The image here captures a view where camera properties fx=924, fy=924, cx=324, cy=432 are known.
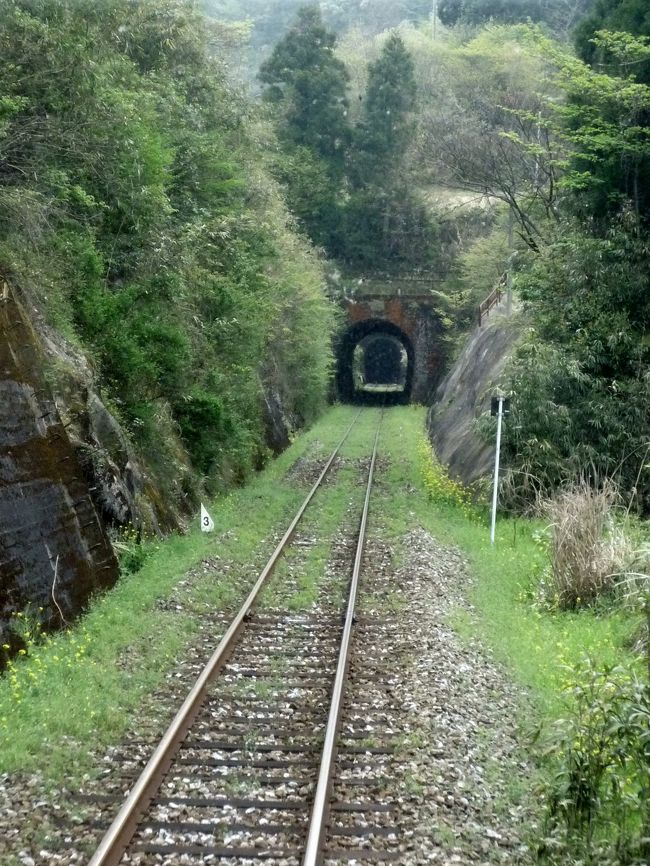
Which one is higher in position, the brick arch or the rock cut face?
the brick arch

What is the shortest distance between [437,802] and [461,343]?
114ft

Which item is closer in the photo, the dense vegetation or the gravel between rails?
the gravel between rails

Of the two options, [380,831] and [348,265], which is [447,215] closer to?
[348,265]

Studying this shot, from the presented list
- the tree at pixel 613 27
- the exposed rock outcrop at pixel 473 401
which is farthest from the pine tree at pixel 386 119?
the tree at pixel 613 27

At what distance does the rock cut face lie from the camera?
347 inches

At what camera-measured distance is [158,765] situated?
241 inches

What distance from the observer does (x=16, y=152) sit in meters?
12.4

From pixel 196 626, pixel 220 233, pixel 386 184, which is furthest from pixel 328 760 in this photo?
pixel 386 184

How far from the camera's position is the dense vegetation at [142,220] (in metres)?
12.4

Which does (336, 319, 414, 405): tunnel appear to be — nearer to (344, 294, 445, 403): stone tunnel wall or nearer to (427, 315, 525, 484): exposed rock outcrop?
(344, 294, 445, 403): stone tunnel wall

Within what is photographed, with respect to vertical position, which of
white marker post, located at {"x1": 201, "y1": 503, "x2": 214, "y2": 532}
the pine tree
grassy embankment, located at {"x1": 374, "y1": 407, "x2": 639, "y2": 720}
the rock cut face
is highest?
the pine tree

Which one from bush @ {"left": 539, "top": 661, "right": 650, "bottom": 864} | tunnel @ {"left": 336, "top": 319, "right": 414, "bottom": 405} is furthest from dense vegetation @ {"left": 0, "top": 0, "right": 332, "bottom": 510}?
tunnel @ {"left": 336, "top": 319, "right": 414, "bottom": 405}

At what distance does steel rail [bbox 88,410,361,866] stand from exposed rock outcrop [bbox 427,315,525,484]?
9262mm

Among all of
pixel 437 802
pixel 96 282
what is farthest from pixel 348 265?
pixel 437 802
